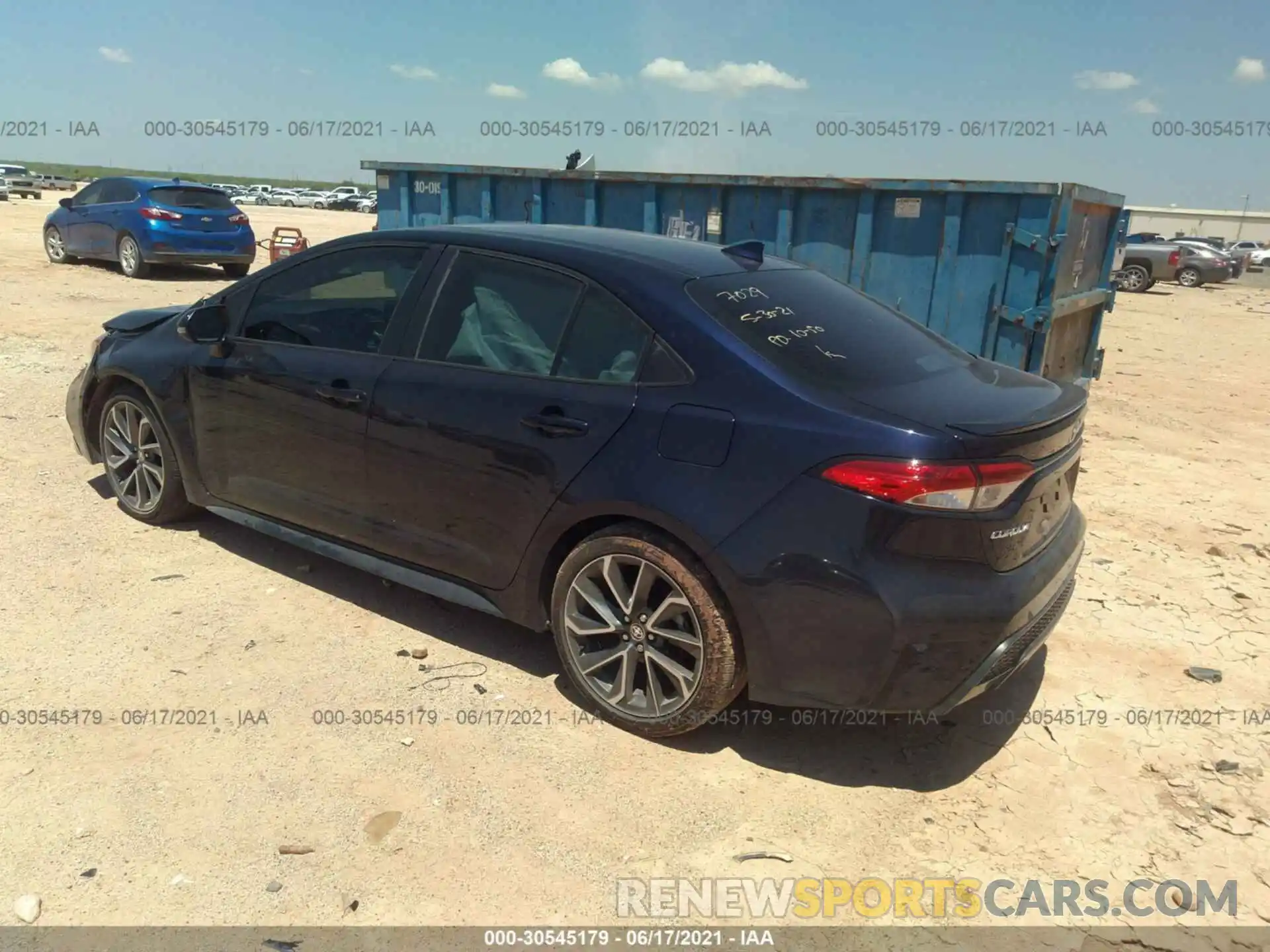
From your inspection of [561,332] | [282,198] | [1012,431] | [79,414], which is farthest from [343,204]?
[1012,431]

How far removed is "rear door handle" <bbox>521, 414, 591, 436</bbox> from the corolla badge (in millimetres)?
1331

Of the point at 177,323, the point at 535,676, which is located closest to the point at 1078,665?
the point at 535,676

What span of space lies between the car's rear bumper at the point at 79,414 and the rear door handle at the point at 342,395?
1.96 meters

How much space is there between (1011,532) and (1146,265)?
2618cm

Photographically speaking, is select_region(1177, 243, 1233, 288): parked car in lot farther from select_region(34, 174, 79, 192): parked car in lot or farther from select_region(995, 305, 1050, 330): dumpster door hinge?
select_region(34, 174, 79, 192): parked car in lot

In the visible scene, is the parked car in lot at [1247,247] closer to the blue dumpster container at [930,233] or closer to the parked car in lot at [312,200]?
the blue dumpster container at [930,233]

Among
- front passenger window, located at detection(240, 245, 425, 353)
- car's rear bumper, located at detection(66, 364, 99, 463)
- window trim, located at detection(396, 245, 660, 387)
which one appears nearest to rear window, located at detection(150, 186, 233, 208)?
car's rear bumper, located at detection(66, 364, 99, 463)

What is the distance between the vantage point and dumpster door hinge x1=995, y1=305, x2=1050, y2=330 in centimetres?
576

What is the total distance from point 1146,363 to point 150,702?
1273 centimetres

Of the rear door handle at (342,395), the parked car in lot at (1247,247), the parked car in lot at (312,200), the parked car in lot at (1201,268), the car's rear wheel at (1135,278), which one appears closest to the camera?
the rear door handle at (342,395)

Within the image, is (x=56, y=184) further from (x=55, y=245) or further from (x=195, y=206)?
(x=195, y=206)

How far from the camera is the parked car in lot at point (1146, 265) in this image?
24844 mm

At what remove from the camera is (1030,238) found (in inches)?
223

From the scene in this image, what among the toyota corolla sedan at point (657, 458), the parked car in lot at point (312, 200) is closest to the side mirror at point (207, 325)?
the toyota corolla sedan at point (657, 458)
